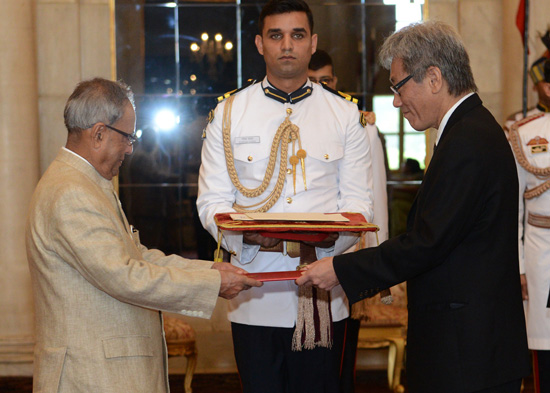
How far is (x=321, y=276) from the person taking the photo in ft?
8.62

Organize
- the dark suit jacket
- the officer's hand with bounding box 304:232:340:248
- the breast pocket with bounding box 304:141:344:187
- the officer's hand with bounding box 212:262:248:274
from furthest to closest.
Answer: the breast pocket with bounding box 304:141:344:187 < the officer's hand with bounding box 304:232:340:248 < the officer's hand with bounding box 212:262:248:274 < the dark suit jacket

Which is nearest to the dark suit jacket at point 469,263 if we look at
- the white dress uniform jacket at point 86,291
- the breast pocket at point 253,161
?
the white dress uniform jacket at point 86,291

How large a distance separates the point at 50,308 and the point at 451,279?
50.1 inches

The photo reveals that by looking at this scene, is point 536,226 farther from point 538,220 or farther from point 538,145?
point 538,145

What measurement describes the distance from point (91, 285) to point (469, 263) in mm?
1198

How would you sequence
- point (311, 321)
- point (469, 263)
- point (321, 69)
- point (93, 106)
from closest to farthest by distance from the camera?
1. point (469, 263)
2. point (93, 106)
3. point (311, 321)
4. point (321, 69)

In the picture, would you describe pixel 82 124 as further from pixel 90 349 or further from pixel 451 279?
pixel 451 279

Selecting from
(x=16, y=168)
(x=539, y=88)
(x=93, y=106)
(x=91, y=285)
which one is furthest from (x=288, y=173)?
(x=16, y=168)

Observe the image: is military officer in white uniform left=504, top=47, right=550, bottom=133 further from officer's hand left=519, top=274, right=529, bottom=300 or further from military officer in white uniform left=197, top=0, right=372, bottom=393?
military officer in white uniform left=197, top=0, right=372, bottom=393

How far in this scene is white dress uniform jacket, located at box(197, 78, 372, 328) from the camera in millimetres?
3043

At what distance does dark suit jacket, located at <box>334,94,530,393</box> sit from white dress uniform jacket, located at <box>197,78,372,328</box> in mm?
731

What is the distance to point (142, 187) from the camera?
592 cm

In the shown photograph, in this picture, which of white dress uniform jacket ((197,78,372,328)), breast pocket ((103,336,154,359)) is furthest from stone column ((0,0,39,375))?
breast pocket ((103,336,154,359))

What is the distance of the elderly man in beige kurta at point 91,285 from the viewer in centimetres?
233
